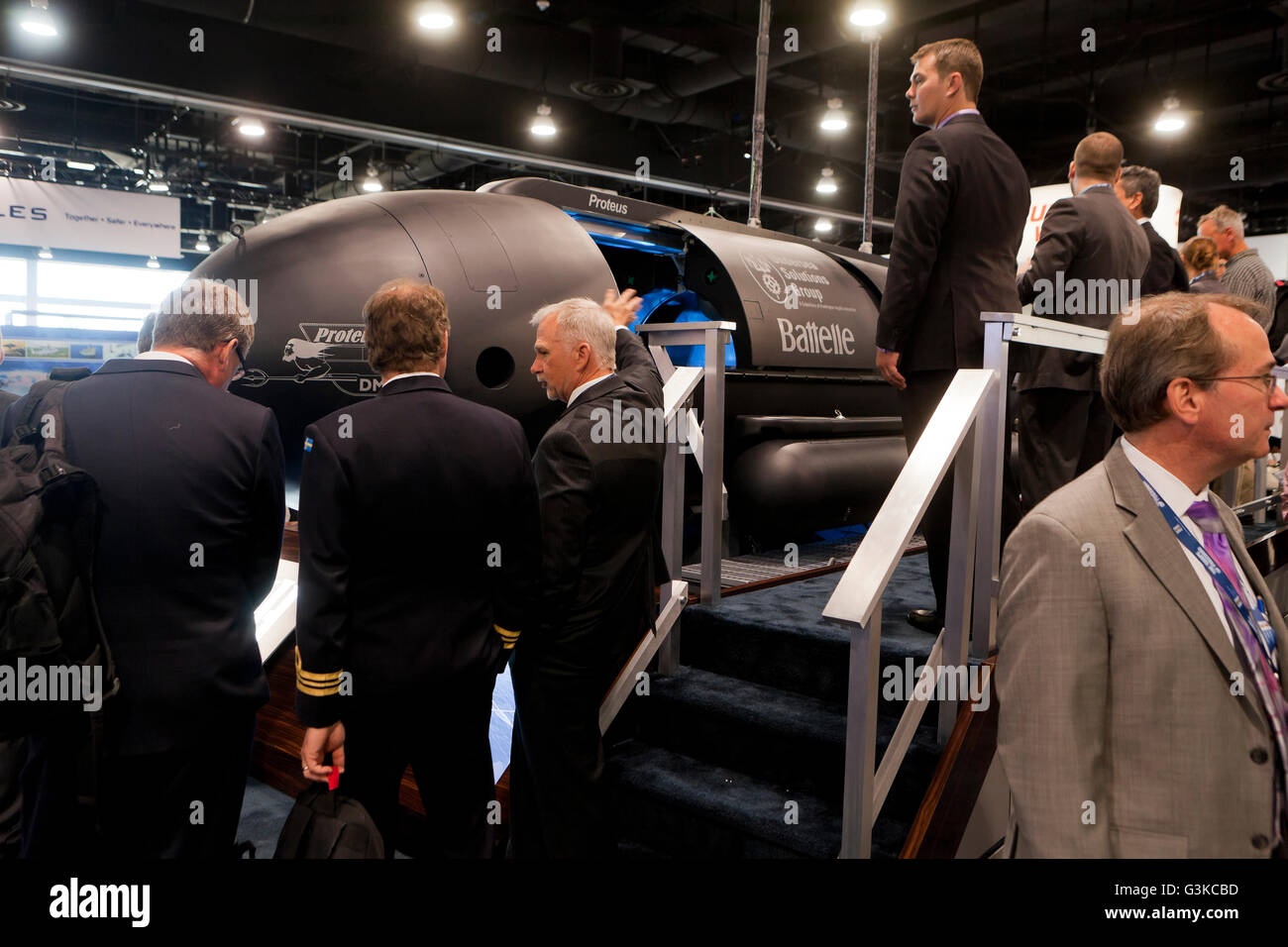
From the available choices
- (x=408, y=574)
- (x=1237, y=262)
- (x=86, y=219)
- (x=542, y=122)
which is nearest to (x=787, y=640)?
(x=408, y=574)

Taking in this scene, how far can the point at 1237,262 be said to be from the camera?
4.80 meters

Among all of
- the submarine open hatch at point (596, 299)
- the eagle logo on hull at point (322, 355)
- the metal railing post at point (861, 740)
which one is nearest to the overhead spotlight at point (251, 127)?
the submarine open hatch at point (596, 299)

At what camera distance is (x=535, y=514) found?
214 cm

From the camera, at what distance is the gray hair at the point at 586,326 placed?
2.43 meters

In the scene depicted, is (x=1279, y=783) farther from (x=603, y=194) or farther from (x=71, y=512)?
(x=603, y=194)

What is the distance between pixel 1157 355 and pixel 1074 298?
75.1 inches

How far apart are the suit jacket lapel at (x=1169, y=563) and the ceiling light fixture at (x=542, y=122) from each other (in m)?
9.15

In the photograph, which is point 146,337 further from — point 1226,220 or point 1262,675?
point 1226,220

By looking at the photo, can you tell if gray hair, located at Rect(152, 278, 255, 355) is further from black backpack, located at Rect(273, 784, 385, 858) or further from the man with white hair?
the man with white hair

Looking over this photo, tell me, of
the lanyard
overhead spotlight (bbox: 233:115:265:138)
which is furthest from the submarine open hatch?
overhead spotlight (bbox: 233:115:265:138)

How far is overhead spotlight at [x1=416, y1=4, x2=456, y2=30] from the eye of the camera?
6.69 meters

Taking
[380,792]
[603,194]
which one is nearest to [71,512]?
[380,792]

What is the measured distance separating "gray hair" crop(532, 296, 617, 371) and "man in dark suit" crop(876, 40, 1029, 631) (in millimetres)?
909

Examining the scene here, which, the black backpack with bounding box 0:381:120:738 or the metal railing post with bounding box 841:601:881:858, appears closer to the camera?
the black backpack with bounding box 0:381:120:738
